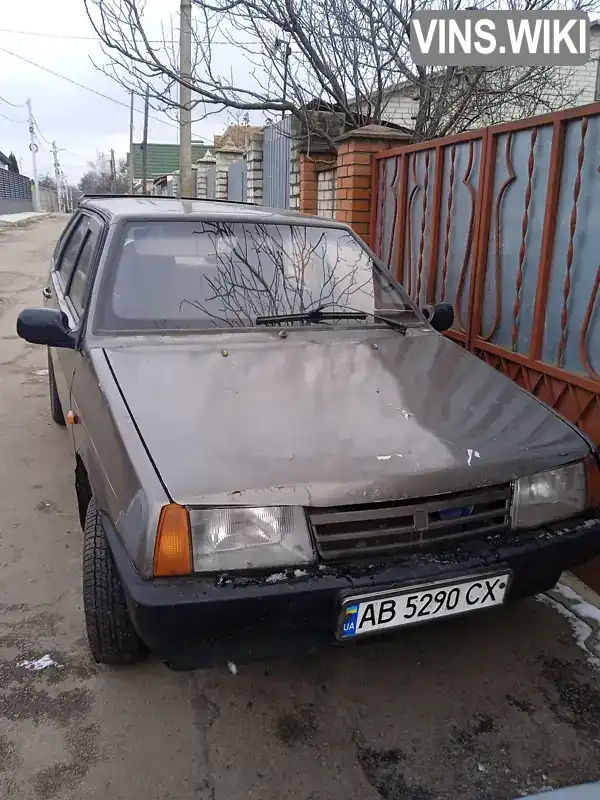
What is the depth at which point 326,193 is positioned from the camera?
21.4ft

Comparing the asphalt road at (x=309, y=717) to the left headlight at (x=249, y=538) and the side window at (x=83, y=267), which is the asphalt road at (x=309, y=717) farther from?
the side window at (x=83, y=267)

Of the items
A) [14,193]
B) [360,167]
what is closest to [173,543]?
[360,167]

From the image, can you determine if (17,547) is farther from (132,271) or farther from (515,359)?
(515,359)

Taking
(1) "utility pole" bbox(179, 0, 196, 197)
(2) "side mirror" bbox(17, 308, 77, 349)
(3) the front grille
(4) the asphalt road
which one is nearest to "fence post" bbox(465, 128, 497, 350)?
Result: (4) the asphalt road

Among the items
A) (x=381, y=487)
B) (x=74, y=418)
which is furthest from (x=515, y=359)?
(x=74, y=418)

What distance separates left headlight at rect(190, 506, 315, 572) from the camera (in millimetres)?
1780

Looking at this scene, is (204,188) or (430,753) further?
(204,188)

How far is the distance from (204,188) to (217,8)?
1077 cm

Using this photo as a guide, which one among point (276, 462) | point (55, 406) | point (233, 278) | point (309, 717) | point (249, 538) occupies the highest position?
point (233, 278)

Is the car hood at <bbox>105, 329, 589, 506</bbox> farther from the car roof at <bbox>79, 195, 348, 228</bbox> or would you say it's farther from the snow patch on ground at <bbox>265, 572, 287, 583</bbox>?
the car roof at <bbox>79, 195, 348, 228</bbox>

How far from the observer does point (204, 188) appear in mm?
16797

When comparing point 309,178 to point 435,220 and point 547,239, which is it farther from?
point 547,239

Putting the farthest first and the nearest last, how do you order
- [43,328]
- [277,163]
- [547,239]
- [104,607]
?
[277,163]
[547,239]
[43,328]
[104,607]

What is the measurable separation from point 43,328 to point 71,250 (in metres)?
1.45
